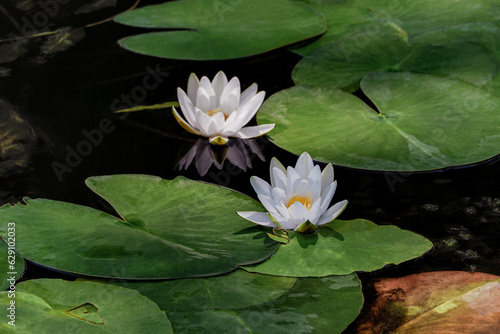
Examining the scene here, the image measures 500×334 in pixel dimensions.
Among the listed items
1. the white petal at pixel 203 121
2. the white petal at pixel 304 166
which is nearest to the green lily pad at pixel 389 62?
the white petal at pixel 203 121

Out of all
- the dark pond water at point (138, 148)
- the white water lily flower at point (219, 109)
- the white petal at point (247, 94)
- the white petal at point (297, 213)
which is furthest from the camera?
the white petal at point (247, 94)

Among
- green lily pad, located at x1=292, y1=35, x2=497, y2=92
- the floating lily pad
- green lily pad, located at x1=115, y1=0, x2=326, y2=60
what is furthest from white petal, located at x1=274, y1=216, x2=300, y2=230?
green lily pad, located at x1=115, y1=0, x2=326, y2=60

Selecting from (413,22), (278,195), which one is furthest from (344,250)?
(413,22)

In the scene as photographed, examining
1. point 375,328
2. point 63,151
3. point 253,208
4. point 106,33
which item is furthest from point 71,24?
point 375,328

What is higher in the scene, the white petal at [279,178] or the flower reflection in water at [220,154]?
the white petal at [279,178]

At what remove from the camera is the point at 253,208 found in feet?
5.41

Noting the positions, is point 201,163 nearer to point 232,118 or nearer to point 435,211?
point 232,118

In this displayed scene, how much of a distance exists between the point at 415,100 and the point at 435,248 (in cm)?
78

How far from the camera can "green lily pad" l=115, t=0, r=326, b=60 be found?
2.58m

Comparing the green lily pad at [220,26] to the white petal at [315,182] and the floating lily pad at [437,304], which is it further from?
the floating lily pad at [437,304]

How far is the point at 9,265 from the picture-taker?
4.75ft

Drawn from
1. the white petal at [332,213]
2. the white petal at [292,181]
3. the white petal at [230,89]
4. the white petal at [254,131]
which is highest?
the white petal at [230,89]

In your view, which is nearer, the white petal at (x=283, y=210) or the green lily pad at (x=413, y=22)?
the white petal at (x=283, y=210)

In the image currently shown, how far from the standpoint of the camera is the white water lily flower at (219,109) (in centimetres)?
197
